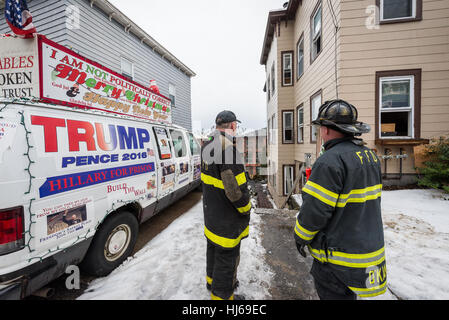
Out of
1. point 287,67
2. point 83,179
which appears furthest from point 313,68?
point 83,179

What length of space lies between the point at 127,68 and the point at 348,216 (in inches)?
390

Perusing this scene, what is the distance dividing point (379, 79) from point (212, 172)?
5.99 m

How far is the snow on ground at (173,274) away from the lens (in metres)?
2.22

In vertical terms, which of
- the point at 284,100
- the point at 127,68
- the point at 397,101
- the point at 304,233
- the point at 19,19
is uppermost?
the point at 127,68

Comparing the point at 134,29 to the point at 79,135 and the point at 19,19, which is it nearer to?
the point at 19,19

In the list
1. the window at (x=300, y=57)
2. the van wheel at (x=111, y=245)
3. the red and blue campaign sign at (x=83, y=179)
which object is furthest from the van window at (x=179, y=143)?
the window at (x=300, y=57)

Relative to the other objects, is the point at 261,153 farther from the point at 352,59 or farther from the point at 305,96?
the point at 352,59

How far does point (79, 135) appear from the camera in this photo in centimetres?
221

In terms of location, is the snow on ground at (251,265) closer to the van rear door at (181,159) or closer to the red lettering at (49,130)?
the van rear door at (181,159)

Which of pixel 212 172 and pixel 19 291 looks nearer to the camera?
pixel 19 291

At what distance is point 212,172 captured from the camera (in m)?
2.02

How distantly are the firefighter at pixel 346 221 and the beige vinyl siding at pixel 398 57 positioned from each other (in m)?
4.86

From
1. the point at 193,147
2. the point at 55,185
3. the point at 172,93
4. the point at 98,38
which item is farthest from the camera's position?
the point at 172,93

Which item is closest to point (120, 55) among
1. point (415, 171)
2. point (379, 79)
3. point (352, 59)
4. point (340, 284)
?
point (352, 59)
